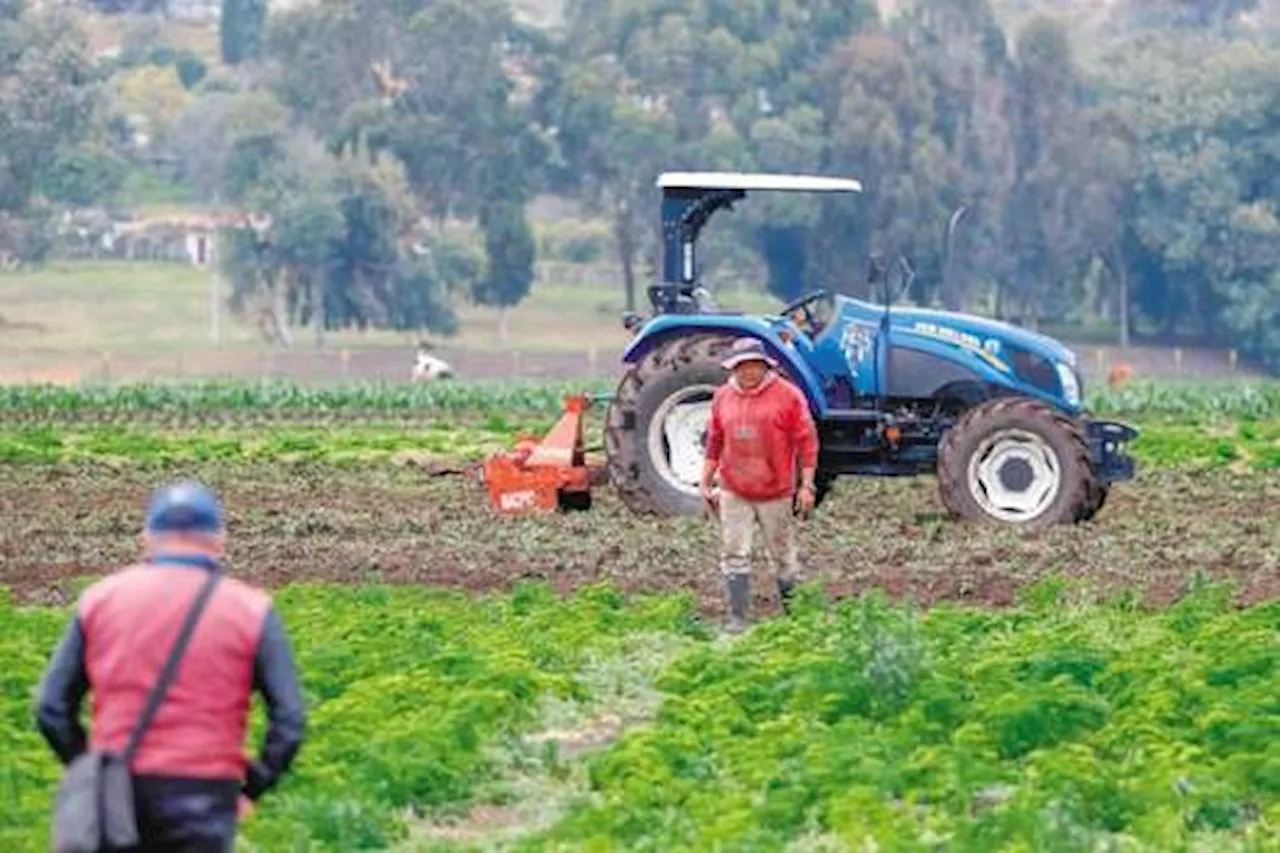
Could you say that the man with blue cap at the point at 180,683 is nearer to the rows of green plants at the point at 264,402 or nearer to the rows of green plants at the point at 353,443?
the rows of green plants at the point at 353,443

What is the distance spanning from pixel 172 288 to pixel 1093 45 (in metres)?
49.0

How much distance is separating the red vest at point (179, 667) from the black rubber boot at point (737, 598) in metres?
10.7

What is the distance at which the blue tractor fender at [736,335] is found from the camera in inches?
1064

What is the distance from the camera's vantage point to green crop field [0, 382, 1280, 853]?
14195 millimetres

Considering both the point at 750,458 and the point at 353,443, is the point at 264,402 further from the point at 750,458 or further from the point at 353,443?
the point at 750,458

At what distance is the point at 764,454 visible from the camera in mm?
21312

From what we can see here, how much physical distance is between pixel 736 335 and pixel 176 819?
1740 centimetres

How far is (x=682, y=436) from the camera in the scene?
91.7 ft

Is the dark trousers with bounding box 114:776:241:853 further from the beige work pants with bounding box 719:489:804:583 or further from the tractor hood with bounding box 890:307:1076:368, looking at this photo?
the tractor hood with bounding box 890:307:1076:368

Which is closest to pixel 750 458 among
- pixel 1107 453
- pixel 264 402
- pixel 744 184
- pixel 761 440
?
pixel 761 440

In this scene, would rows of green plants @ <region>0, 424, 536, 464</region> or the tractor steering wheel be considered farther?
rows of green plants @ <region>0, 424, 536, 464</region>

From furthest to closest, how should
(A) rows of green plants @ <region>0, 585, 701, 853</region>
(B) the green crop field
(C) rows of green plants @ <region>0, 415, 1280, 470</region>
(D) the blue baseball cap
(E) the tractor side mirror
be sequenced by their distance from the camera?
(C) rows of green plants @ <region>0, 415, 1280, 470</region>, (E) the tractor side mirror, (B) the green crop field, (A) rows of green plants @ <region>0, 585, 701, 853</region>, (D) the blue baseball cap

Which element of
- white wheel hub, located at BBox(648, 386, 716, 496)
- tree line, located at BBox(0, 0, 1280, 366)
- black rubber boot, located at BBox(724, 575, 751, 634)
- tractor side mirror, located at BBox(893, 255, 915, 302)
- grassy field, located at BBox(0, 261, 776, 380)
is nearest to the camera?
black rubber boot, located at BBox(724, 575, 751, 634)

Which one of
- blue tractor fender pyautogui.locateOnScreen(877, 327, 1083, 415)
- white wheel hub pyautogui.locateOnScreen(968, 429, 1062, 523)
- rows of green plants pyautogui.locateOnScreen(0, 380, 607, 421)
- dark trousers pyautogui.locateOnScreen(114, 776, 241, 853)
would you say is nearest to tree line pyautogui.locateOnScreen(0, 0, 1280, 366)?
rows of green plants pyautogui.locateOnScreen(0, 380, 607, 421)
